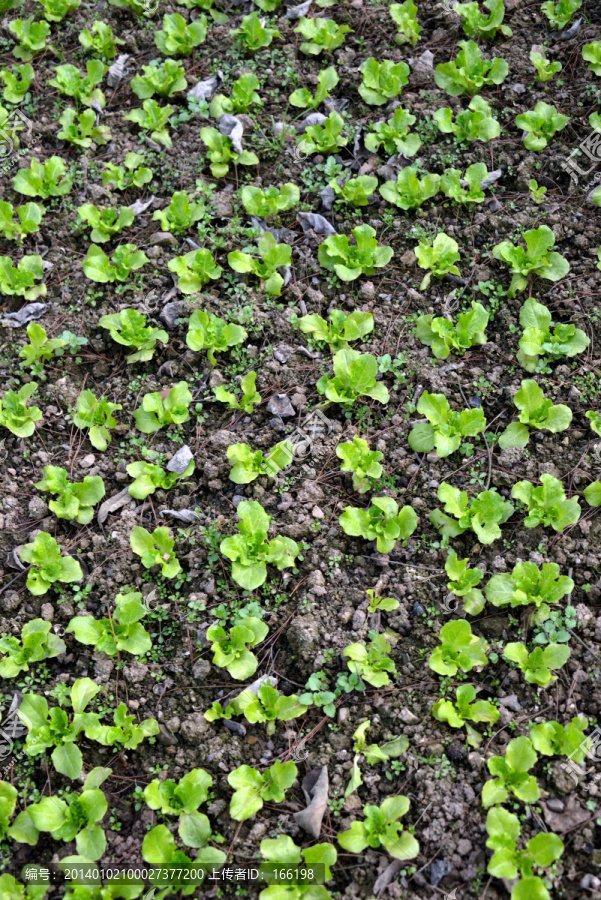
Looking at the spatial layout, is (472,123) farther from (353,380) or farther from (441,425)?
(441,425)

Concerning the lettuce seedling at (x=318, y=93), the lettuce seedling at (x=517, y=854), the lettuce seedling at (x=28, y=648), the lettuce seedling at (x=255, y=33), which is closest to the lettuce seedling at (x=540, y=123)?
the lettuce seedling at (x=318, y=93)

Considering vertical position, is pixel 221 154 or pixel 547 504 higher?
pixel 221 154

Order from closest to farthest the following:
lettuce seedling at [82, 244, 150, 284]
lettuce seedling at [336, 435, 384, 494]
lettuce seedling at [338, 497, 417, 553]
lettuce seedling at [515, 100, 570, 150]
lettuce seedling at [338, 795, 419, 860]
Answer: lettuce seedling at [338, 795, 419, 860], lettuce seedling at [338, 497, 417, 553], lettuce seedling at [336, 435, 384, 494], lettuce seedling at [82, 244, 150, 284], lettuce seedling at [515, 100, 570, 150]

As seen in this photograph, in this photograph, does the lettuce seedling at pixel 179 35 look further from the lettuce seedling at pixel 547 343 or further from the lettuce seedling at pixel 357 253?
the lettuce seedling at pixel 547 343

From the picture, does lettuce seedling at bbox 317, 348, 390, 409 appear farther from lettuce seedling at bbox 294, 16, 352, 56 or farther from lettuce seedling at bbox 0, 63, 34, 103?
lettuce seedling at bbox 0, 63, 34, 103

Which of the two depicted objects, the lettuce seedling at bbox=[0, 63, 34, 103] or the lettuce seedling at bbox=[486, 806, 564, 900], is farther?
the lettuce seedling at bbox=[0, 63, 34, 103]

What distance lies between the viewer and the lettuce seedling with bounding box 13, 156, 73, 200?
4285 mm

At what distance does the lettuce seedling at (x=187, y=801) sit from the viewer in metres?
2.62

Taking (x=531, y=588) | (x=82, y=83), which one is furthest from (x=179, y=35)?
(x=531, y=588)

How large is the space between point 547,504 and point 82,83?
3827mm

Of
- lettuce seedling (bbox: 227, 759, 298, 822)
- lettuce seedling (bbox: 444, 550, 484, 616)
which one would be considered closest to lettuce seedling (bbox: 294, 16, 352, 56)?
lettuce seedling (bbox: 444, 550, 484, 616)

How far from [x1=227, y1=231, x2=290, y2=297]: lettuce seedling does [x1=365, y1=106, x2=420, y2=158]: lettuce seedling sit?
2.91ft

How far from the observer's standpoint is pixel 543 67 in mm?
4281

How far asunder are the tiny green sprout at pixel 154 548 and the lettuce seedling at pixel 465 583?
1.14 m
